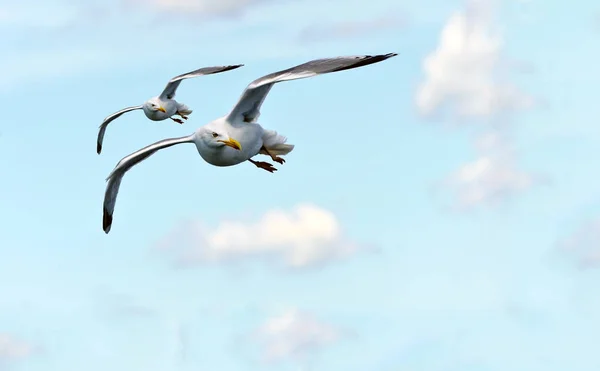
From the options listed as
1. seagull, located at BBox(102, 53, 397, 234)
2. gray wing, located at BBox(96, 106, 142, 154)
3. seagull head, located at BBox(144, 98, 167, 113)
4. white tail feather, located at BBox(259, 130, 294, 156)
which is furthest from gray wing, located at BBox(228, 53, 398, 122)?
gray wing, located at BBox(96, 106, 142, 154)

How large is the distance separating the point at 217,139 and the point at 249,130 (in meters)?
0.88

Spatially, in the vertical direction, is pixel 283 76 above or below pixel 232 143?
above

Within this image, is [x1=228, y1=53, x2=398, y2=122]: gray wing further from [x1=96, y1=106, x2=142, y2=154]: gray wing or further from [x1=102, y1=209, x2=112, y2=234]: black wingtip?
[x1=96, y1=106, x2=142, y2=154]: gray wing

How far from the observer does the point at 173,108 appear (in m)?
42.7

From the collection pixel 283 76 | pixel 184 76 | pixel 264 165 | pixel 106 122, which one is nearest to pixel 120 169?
pixel 264 165

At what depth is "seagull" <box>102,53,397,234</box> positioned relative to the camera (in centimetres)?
2153

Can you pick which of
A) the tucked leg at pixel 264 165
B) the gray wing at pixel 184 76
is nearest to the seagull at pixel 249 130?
the tucked leg at pixel 264 165

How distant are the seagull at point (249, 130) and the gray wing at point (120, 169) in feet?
0.13

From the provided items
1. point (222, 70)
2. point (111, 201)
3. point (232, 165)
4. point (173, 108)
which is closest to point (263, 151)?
point (232, 165)

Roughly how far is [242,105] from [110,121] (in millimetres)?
22131

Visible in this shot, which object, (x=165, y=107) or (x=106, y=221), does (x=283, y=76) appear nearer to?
(x=106, y=221)

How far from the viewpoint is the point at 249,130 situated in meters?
23.2

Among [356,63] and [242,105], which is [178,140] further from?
[356,63]

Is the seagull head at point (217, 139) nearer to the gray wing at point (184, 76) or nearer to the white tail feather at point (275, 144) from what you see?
the white tail feather at point (275, 144)
